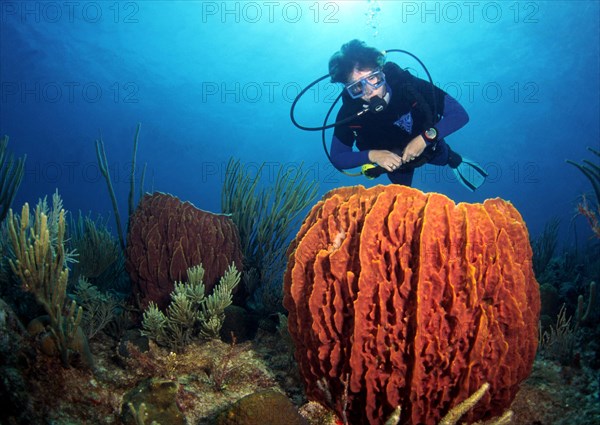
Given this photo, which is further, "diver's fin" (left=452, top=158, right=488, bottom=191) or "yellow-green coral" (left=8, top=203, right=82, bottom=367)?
"diver's fin" (left=452, top=158, right=488, bottom=191)

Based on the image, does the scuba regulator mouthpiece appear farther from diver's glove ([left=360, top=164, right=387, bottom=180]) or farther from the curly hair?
diver's glove ([left=360, top=164, right=387, bottom=180])

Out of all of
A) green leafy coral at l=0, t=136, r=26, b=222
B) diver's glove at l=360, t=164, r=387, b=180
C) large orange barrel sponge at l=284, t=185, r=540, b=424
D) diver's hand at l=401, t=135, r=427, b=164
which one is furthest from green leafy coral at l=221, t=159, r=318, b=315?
large orange barrel sponge at l=284, t=185, r=540, b=424

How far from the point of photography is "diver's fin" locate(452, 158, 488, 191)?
5.88 m

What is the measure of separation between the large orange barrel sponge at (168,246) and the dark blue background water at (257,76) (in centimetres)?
881

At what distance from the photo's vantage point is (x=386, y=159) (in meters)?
4.64

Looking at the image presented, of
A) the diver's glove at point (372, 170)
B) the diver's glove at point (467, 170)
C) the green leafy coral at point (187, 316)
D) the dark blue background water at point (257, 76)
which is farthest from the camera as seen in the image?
the dark blue background water at point (257, 76)

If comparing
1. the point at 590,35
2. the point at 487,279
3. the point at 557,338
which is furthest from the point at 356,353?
the point at 590,35

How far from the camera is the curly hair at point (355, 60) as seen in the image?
4.76 m

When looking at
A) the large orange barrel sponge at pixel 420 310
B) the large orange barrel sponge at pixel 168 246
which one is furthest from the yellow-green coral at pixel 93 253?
the large orange barrel sponge at pixel 420 310

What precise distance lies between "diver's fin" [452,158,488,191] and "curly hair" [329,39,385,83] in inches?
94.3

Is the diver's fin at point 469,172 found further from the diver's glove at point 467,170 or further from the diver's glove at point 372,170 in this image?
the diver's glove at point 372,170

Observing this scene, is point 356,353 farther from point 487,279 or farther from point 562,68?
point 562,68

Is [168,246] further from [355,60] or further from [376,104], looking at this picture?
[355,60]

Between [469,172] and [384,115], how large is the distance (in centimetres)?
196
